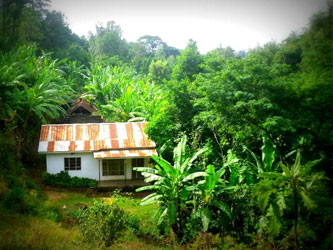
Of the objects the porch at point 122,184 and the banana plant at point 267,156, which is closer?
the banana plant at point 267,156

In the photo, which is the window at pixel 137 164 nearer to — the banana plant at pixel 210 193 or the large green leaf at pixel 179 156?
the large green leaf at pixel 179 156

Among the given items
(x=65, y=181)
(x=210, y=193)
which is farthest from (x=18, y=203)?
(x=210, y=193)

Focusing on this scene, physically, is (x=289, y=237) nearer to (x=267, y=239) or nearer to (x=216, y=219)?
(x=267, y=239)

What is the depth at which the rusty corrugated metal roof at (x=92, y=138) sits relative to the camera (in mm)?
14609

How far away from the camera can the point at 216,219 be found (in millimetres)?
10023

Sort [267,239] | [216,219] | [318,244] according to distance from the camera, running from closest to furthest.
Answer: [318,244] → [267,239] → [216,219]

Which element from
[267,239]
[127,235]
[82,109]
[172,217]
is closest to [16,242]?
[127,235]

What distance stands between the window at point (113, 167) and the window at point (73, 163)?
125 cm

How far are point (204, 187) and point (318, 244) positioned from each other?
3.60 meters

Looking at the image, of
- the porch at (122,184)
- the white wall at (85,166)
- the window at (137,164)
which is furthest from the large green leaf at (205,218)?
the white wall at (85,166)

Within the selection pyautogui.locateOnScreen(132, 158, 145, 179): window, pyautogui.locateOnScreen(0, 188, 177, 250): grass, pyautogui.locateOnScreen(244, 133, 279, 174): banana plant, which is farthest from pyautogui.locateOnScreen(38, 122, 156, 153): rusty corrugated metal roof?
pyautogui.locateOnScreen(244, 133, 279, 174): banana plant

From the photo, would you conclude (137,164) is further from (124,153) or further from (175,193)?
(175,193)

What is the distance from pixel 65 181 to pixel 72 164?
3.00ft

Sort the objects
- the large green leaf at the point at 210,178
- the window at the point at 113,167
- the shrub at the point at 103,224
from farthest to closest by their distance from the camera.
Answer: the window at the point at 113,167
the large green leaf at the point at 210,178
the shrub at the point at 103,224
